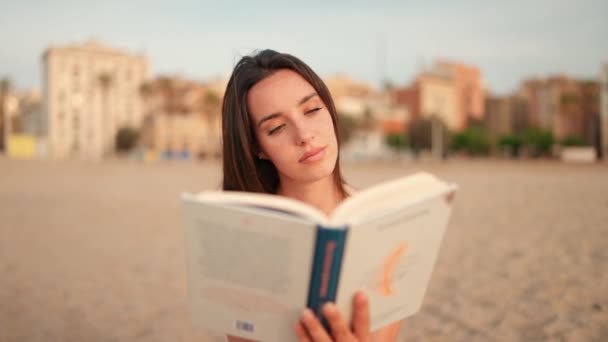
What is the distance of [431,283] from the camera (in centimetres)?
571

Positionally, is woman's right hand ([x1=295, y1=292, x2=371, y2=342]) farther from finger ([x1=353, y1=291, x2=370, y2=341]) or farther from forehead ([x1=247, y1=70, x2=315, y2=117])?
forehead ([x1=247, y1=70, x2=315, y2=117])

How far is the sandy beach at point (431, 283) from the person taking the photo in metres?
4.27

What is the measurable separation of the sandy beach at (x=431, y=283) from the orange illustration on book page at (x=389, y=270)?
2833 millimetres

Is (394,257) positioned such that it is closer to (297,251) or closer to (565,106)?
(297,251)

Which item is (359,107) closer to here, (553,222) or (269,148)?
(553,222)

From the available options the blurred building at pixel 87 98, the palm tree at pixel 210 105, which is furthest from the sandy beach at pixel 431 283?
the blurred building at pixel 87 98

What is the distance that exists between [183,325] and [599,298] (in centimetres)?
372

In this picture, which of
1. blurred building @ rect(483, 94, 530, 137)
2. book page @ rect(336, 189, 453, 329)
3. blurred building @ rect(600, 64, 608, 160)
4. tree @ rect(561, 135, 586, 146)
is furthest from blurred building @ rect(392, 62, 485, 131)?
book page @ rect(336, 189, 453, 329)

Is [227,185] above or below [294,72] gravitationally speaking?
below

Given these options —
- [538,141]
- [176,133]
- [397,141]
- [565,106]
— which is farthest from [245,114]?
[176,133]

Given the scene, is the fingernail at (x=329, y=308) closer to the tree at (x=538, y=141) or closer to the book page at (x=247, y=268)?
the book page at (x=247, y=268)

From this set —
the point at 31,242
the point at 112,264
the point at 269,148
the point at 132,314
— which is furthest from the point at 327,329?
the point at 31,242

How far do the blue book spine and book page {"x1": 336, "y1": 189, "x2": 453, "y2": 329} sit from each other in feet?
0.06

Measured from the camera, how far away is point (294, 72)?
1785 mm
